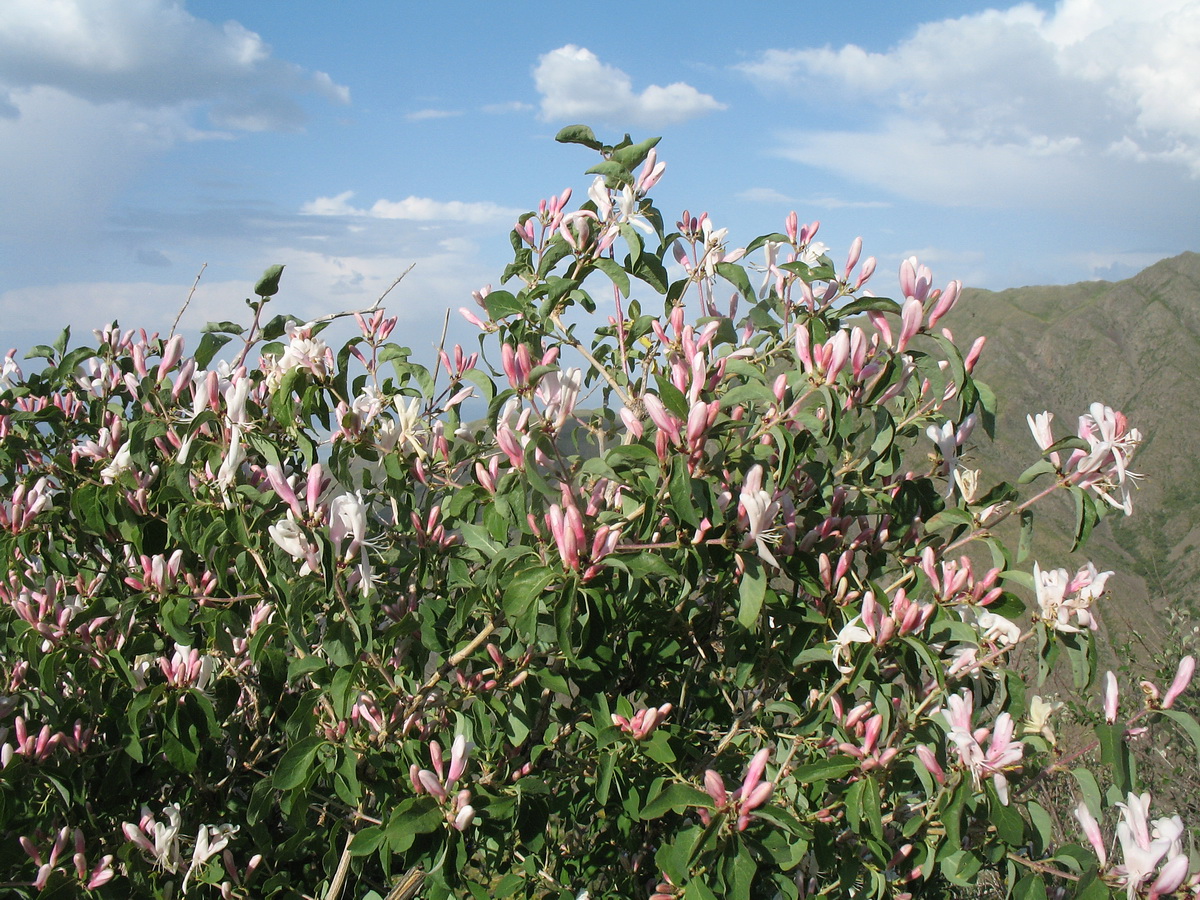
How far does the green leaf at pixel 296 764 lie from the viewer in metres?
1.75

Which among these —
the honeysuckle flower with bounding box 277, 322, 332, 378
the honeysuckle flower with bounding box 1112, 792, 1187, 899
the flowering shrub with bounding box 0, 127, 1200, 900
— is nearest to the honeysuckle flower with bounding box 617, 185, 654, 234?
the flowering shrub with bounding box 0, 127, 1200, 900

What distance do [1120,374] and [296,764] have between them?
2579 inches

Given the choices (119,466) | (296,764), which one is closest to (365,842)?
(296,764)

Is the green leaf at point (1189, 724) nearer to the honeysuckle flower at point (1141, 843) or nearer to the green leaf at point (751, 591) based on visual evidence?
the honeysuckle flower at point (1141, 843)

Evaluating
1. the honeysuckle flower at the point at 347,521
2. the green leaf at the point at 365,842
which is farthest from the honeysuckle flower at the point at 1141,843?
the honeysuckle flower at the point at 347,521

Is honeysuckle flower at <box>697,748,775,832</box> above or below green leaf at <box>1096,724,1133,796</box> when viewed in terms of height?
below

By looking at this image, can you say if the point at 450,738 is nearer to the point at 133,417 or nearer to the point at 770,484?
the point at 770,484

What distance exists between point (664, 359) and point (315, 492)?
1055 millimetres

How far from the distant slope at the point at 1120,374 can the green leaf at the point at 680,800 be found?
3269cm

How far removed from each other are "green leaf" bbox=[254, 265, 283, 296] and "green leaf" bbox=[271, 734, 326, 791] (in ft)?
3.54

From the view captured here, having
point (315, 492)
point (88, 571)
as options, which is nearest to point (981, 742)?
point (315, 492)

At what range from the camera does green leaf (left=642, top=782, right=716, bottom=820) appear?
5.26 ft

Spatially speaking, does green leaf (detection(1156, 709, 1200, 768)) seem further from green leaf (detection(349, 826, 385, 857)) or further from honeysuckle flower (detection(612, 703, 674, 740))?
green leaf (detection(349, 826, 385, 857))

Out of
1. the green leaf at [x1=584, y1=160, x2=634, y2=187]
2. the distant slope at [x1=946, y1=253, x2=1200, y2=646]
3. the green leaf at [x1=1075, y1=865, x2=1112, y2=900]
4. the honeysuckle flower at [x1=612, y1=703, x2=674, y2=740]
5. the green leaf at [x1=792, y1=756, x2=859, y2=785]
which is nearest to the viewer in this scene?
the green leaf at [x1=1075, y1=865, x2=1112, y2=900]
